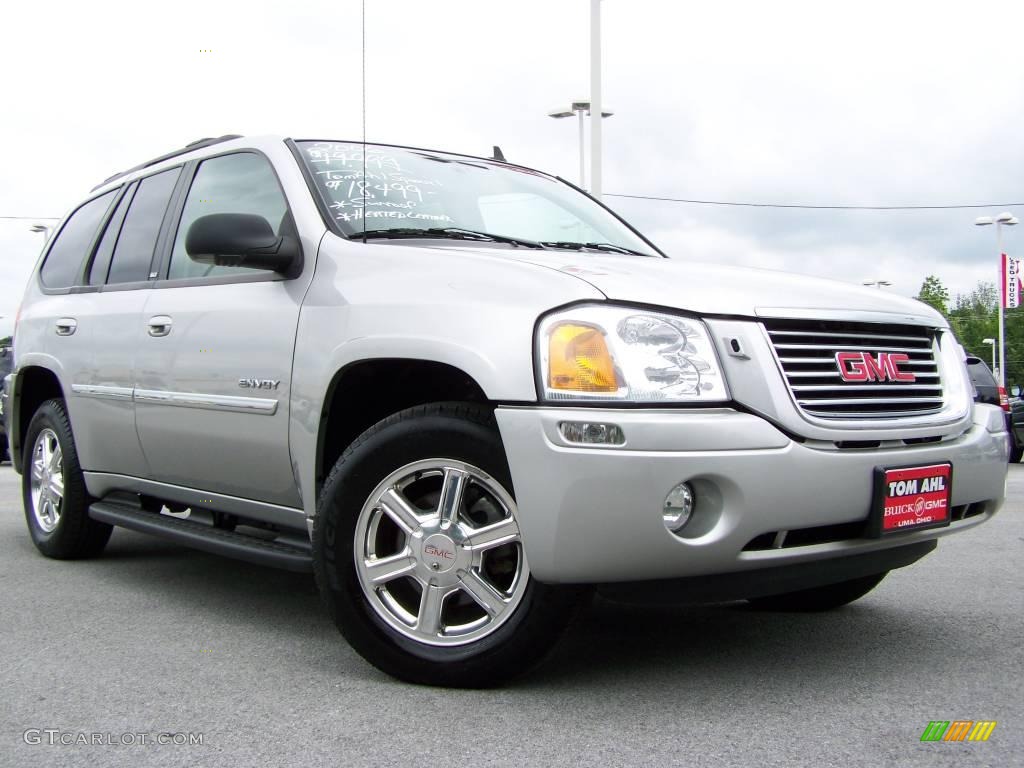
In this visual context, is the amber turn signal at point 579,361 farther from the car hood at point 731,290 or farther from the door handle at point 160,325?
the door handle at point 160,325

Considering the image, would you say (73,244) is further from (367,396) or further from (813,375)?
(813,375)

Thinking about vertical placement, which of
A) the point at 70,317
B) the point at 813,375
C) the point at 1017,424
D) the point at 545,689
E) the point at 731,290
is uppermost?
the point at 70,317

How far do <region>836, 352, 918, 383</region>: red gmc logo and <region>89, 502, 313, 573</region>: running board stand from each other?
1705 mm

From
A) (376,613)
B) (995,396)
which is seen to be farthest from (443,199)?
(995,396)

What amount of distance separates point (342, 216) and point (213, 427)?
899 mm

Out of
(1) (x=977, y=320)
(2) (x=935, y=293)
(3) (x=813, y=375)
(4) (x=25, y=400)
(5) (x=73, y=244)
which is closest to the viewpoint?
(3) (x=813, y=375)

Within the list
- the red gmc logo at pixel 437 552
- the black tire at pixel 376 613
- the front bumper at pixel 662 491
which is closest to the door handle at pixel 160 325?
the black tire at pixel 376 613

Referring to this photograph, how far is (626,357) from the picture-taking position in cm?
291

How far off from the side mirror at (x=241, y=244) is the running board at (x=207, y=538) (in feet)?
3.04

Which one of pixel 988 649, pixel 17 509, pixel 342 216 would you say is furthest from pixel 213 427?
pixel 17 509

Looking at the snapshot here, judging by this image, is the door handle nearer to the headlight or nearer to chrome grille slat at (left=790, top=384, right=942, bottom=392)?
the headlight

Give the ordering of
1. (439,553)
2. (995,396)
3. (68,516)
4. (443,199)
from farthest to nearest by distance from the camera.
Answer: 1. (995,396)
2. (68,516)
3. (443,199)
4. (439,553)

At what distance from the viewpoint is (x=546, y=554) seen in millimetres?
2871

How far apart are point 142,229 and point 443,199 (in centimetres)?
163
